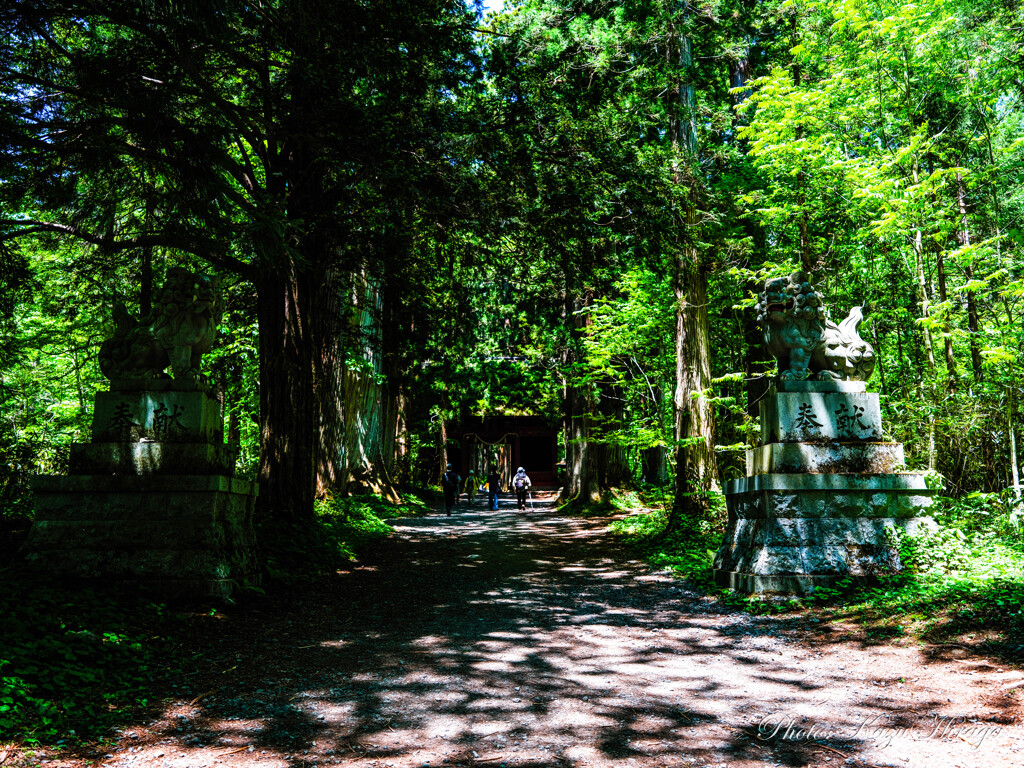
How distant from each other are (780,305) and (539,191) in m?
3.10

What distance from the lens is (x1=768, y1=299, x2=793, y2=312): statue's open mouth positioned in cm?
741

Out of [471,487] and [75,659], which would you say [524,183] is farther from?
[471,487]

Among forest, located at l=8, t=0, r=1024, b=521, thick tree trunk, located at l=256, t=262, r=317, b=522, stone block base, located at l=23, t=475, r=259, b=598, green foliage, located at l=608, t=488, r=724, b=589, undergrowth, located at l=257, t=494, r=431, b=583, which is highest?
forest, located at l=8, t=0, r=1024, b=521

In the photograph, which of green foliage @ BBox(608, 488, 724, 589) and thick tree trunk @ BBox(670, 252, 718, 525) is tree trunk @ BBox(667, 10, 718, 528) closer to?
thick tree trunk @ BBox(670, 252, 718, 525)

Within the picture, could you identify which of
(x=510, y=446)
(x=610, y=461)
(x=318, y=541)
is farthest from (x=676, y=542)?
(x=510, y=446)

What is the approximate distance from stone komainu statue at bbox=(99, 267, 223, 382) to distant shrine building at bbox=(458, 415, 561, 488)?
25.0 m

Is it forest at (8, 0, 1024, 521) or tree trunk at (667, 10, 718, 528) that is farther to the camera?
tree trunk at (667, 10, 718, 528)

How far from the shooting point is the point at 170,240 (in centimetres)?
645

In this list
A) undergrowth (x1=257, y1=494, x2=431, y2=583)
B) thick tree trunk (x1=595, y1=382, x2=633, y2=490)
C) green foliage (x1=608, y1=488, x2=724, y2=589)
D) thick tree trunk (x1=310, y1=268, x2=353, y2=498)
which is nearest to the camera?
undergrowth (x1=257, y1=494, x2=431, y2=583)

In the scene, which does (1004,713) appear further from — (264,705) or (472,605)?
(472,605)

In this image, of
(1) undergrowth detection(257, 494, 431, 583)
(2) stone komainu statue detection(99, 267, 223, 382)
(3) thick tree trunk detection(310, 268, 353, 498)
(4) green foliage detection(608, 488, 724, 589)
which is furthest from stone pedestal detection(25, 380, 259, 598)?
(3) thick tree trunk detection(310, 268, 353, 498)

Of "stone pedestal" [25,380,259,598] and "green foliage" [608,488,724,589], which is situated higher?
"stone pedestal" [25,380,259,598]

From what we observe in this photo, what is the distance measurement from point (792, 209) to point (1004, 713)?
8.95m

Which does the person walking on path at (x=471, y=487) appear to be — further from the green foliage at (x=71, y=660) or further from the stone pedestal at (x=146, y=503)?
the green foliage at (x=71, y=660)
